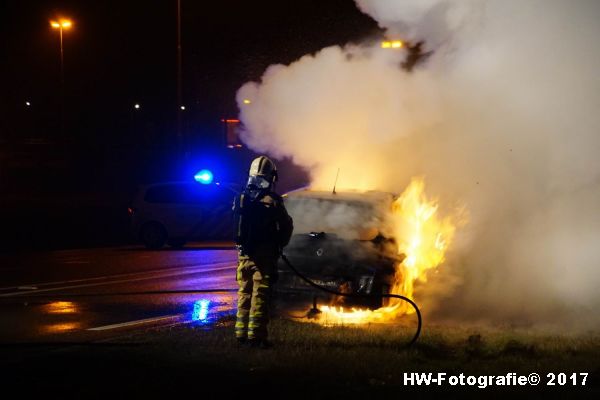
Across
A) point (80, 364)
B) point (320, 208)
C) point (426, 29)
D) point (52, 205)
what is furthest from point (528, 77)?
point (52, 205)

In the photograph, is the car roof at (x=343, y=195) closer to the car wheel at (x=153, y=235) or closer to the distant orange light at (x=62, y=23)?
the car wheel at (x=153, y=235)

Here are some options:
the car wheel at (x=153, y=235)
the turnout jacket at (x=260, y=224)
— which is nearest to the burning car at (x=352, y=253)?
the turnout jacket at (x=260, y=224)

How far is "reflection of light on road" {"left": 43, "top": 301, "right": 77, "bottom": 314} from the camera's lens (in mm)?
11680

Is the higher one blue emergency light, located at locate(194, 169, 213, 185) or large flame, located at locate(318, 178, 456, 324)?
blue emergency light, located at locate(194, 169, 213, 185)

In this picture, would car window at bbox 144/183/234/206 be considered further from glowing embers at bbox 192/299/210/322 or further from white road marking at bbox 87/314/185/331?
white road marking at bbox 87/314/185/331

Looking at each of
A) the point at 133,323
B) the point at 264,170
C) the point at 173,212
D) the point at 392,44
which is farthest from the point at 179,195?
the point at 264,170

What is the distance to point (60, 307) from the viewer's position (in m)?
12.1

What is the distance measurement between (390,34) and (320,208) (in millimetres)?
4120

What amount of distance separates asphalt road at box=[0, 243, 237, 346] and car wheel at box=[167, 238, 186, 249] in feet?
6.06

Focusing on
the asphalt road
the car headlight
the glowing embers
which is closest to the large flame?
the car headlight

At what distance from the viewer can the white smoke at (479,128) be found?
14.1m

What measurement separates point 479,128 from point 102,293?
7515mm

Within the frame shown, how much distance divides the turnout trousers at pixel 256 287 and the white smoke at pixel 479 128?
4.96m

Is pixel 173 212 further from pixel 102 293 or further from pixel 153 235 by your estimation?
pixel 102 293
